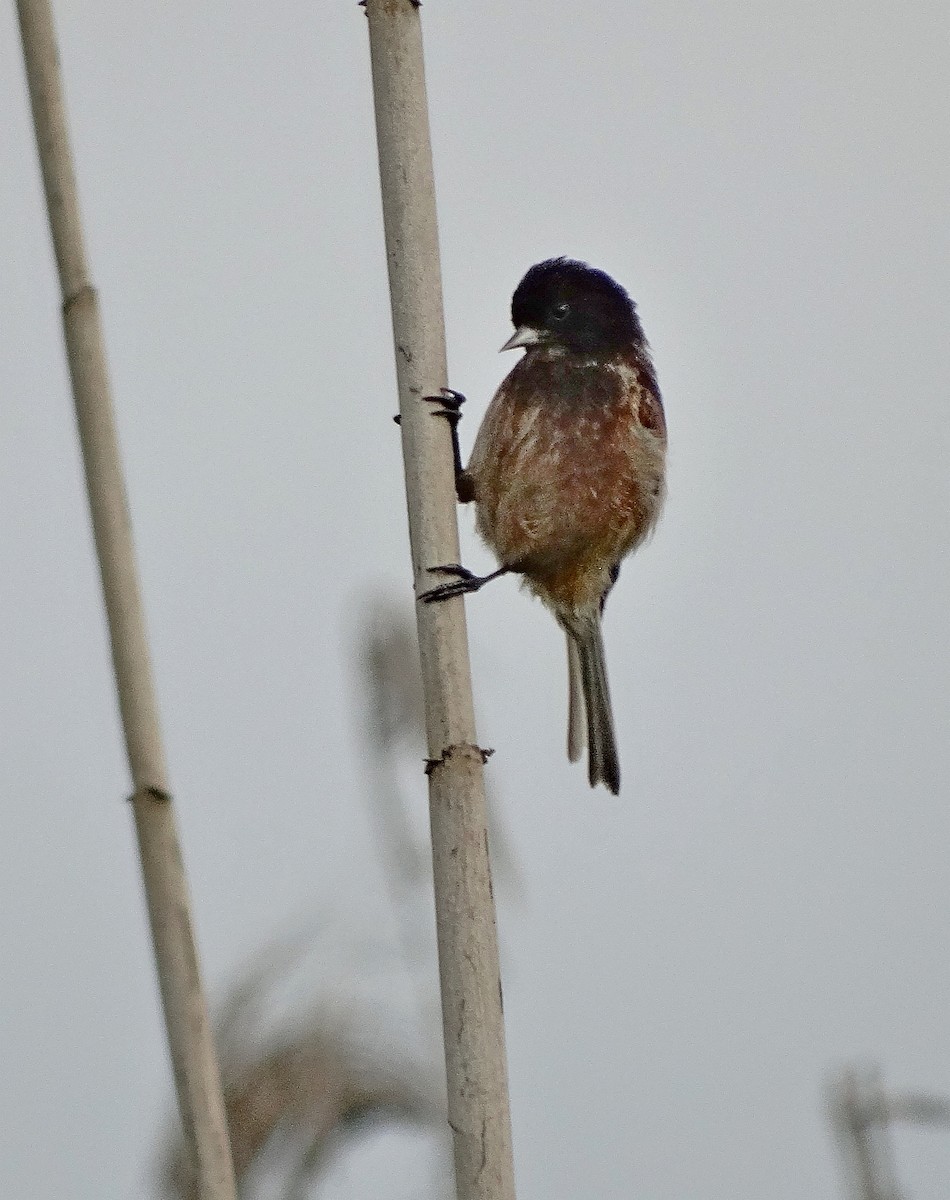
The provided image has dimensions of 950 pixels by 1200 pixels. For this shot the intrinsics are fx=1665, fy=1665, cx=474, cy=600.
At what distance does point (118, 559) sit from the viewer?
1.32 meters

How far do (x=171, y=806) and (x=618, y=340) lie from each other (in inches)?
94.7

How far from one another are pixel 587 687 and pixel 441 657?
170cm

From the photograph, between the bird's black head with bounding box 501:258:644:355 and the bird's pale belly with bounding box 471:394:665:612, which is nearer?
the bird's pale belly with bounding box 471:394:665:612

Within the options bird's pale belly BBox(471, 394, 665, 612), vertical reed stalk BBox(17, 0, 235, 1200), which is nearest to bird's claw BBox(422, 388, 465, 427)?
vertical reed stalk BBox(17, 0, 235, 1200)

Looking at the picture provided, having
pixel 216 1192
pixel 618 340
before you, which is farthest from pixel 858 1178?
pixel 618 340

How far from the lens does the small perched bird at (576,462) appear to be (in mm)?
3238

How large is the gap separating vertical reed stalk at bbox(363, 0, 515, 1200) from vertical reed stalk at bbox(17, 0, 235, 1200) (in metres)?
0.35

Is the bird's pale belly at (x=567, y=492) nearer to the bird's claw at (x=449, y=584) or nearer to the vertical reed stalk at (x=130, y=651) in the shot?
the bird's claw at (x=449, y=584)

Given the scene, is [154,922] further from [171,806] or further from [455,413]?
[455,413]

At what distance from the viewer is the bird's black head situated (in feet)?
11.5

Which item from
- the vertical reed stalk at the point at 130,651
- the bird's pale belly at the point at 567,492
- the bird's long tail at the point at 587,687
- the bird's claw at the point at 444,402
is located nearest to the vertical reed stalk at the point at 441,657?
the bird's claw at the point at 444,402

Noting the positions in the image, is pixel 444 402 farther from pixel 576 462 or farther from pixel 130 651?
pixel 576 462

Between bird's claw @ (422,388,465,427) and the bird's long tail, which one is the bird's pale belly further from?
bird's claw @ (422,388,465,427)

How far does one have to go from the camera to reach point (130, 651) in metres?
1.30
